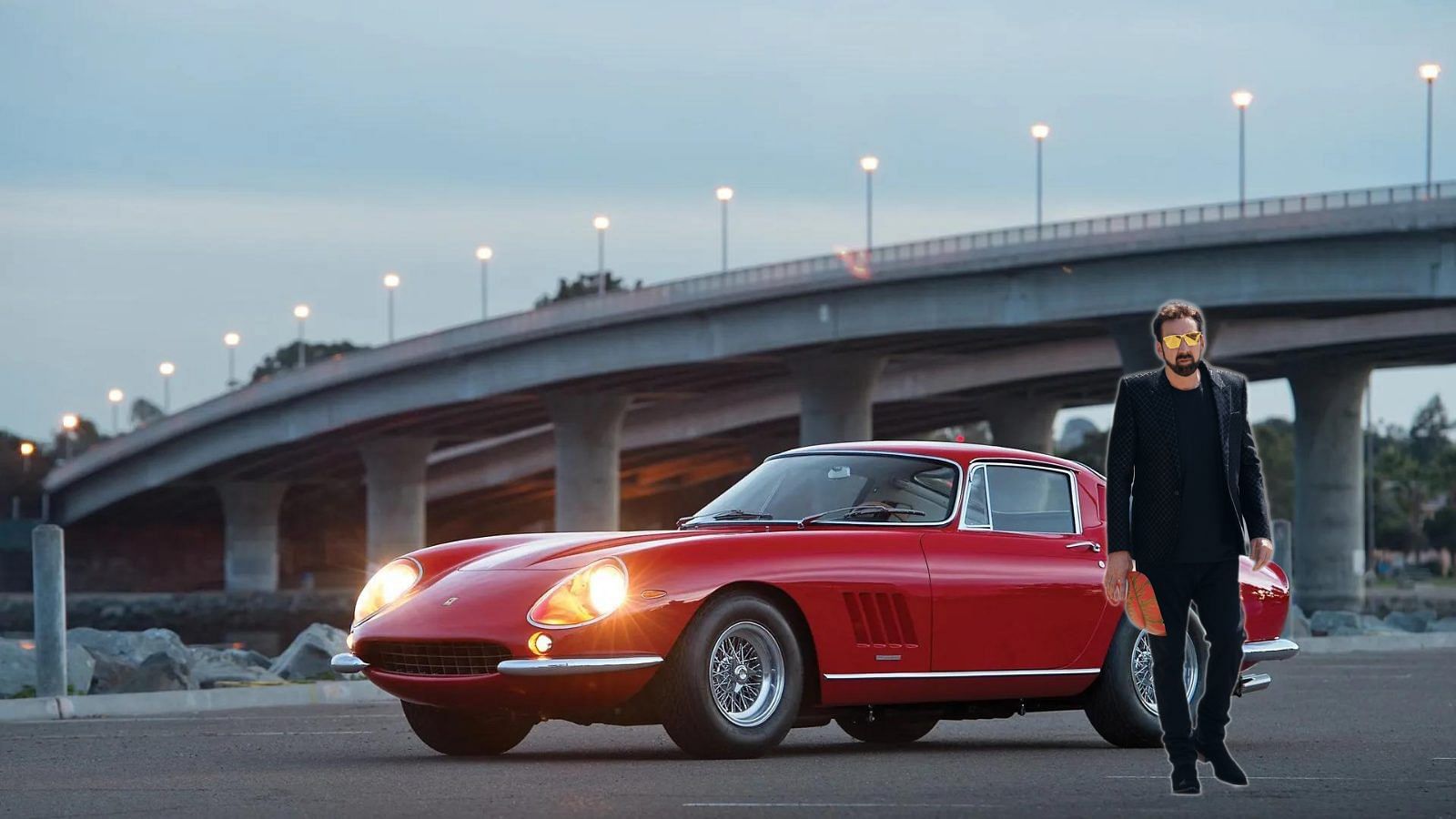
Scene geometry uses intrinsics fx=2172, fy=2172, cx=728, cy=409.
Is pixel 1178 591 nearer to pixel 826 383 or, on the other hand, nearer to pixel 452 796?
pixel 452 796

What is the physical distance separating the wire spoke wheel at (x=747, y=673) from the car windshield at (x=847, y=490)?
1.00 meters

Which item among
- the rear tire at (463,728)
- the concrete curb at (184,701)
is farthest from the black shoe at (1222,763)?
the concrete curb at (184,701)

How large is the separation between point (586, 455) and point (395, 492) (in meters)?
13.3

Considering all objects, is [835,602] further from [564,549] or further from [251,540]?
[251,540]

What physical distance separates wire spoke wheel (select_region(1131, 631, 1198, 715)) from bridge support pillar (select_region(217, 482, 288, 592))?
3075 inches

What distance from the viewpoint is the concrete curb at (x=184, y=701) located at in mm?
14062

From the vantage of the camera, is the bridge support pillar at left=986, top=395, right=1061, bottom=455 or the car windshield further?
the bridge support pillar at left=986, top=395, right=1061, bottom=455

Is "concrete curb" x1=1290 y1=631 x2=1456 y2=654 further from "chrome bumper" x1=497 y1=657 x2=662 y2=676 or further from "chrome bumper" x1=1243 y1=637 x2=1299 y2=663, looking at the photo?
"chrome bumper" x1=497 y1=657 x2=662 y2=676

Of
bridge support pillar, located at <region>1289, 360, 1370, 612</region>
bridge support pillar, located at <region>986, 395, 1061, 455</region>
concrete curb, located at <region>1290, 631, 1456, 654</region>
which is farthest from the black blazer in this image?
bridge support pillar, located at <region>986, 395, 1061, 455</region>

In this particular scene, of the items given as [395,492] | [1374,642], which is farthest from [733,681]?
[395,492]

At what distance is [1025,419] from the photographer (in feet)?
250

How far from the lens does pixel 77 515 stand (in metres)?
89.2

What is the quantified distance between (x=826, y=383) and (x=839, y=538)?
1898 inches

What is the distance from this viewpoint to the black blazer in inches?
317
